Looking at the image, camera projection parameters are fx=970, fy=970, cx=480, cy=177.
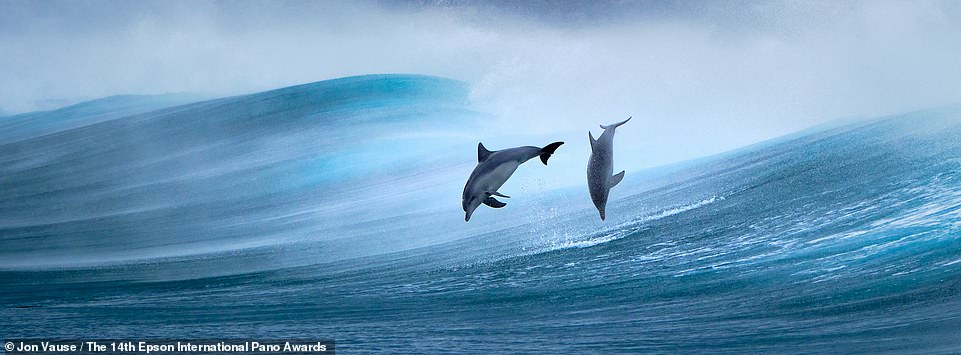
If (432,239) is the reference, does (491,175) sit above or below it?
above

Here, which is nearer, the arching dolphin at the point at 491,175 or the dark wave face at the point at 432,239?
the arching dolphin at the point at 491,175

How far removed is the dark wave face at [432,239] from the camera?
436 cm

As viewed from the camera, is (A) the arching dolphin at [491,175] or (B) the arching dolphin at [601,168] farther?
(B) the arching dolphin at [601,168]

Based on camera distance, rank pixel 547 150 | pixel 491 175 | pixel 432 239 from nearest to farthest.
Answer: pixel 547 150
pixel 491 175
pixel 432 239

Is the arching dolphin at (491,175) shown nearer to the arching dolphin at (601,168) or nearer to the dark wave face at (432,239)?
the arching dolphin at (601,168)

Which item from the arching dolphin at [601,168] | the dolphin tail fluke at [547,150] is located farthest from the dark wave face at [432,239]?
the dolphin tail fluke at [547,150]

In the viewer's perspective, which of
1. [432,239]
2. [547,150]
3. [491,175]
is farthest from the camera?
[432,239]

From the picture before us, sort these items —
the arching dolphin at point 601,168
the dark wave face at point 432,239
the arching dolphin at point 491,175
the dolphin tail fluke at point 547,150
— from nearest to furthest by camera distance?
the dolphin tail fluke at point 547,150 < the arching dolphin at point 491,175 < the arching dolphin at point 601,168 < the dark wave face at point 432,239

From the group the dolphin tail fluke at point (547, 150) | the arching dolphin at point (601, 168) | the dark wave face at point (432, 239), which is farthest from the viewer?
the dark wave face at point (432, 239)

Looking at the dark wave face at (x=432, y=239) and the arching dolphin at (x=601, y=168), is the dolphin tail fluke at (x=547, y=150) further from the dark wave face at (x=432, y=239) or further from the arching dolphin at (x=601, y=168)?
the dark wave face at (x=432, y=239)

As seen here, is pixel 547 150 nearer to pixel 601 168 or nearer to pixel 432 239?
pixel 601 168

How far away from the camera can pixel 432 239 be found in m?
5.79

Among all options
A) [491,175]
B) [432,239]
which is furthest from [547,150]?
[432,239]

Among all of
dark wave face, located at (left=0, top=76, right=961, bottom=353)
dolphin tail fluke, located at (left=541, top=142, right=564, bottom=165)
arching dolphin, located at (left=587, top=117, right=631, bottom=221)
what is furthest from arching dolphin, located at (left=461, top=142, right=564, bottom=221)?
dark wave face, located at (left=0, top=76, right=961, bottom=353)
